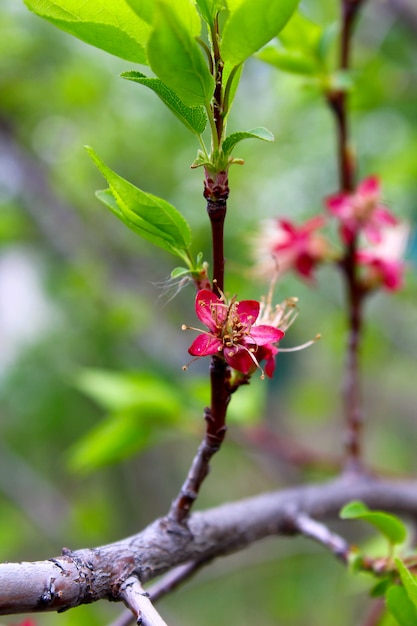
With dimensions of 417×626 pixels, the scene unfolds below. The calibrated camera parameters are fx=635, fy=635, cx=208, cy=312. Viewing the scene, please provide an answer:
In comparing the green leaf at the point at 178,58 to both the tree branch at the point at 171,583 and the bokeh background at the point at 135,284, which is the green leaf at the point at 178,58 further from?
the bokeh background at the point at 135,284

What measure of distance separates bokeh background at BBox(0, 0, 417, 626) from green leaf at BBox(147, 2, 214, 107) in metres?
0.84

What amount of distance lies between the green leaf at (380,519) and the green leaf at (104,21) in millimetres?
257

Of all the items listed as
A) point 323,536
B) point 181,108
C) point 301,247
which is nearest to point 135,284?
point 301,247

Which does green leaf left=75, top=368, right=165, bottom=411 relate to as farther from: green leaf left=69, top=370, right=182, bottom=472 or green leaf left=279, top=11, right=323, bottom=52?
green leaf left=279, top=11, right=323, bottom=52

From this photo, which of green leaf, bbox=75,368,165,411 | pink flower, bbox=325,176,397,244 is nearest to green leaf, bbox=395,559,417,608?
pink flower, bbox=325,176,397,244

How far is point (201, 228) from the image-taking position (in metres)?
1.29

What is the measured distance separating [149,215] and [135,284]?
47.8 inches

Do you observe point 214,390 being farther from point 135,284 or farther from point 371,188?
point 135,284

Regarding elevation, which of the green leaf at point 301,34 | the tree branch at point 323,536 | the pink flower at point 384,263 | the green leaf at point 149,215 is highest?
the green leaf at point 301,34

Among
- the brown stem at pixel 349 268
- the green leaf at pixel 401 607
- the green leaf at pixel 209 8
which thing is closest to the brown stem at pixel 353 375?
the brown stem at pixel 349 268

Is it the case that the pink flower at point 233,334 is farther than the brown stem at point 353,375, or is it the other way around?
the brown stem at point 353,375

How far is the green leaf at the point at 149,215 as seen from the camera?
0.30m

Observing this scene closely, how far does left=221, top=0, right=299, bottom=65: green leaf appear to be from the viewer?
10.0 inches

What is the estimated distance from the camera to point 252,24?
0.26 m
